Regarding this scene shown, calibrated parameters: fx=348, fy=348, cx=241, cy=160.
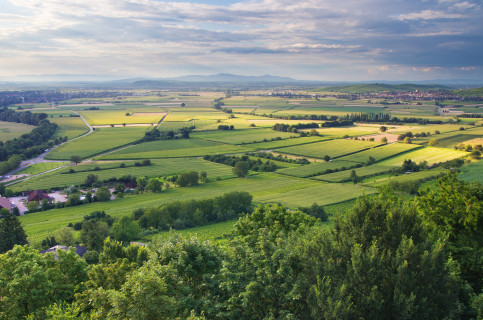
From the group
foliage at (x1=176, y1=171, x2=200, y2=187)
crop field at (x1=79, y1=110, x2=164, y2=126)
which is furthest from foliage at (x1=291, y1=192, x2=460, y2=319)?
crop field at (x1=79, y1=110, x2=164, y2=126)

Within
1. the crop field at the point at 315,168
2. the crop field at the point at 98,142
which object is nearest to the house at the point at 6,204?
the crop field at the point at 98,142

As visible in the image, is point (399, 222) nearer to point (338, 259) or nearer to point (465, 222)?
point (338, 259)

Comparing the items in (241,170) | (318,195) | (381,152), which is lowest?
(318,195)

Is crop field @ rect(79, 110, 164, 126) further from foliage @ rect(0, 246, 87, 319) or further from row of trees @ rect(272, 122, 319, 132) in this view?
foliage @ rect(0, 246, 87, 319)

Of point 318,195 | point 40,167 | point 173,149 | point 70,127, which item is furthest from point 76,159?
point 318,195

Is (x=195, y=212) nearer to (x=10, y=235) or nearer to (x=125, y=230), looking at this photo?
(x=125, y=230)

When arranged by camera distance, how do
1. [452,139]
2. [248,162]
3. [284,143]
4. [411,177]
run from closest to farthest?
[411,177], [248,162], [452,139], [284,143]

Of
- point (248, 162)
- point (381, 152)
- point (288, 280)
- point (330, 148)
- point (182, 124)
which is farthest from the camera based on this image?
point (182, 124)
